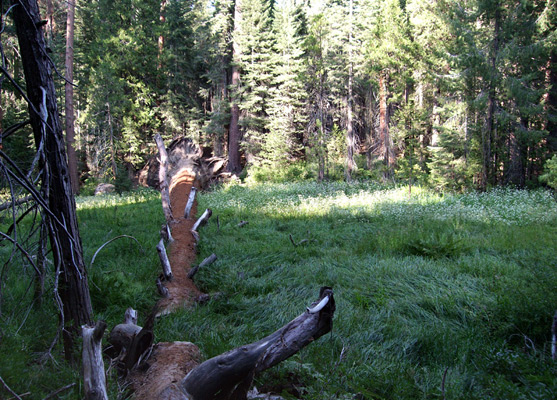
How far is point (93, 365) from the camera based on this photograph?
7.37 ft

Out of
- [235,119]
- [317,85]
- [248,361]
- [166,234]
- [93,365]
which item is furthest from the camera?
[235,119]

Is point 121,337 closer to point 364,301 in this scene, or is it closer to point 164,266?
point 164,266

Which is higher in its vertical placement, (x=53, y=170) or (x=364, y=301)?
(x=53, y=170)

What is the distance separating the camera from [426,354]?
3.68 meters

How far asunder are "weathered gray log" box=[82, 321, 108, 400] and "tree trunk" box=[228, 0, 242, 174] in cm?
2420

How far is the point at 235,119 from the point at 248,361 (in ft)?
83.8

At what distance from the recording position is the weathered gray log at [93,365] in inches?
85.6

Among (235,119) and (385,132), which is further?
(235,119)

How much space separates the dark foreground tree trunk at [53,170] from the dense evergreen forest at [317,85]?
15.1 metres

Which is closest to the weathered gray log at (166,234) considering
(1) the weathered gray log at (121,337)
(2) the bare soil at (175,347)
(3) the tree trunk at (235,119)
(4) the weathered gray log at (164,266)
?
(2) the bare soil at (175,347)

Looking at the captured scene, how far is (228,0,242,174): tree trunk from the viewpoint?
26.0 meters

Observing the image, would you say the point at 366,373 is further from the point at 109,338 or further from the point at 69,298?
the point at 69,298

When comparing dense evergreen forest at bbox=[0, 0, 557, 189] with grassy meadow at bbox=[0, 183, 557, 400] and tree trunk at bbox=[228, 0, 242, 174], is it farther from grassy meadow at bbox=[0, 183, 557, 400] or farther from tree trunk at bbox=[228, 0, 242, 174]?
grassy meadow at bbox=[0, 183, 557, 400]

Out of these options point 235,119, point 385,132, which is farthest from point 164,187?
point 235,119
